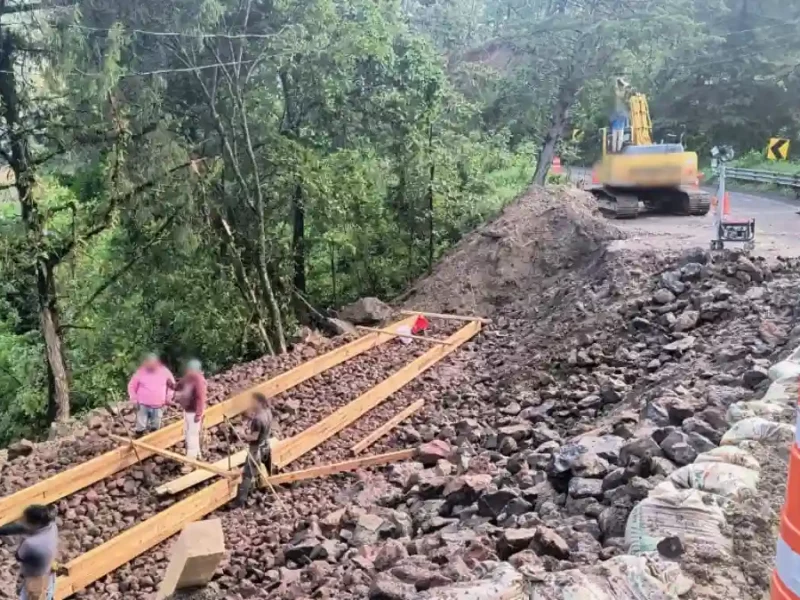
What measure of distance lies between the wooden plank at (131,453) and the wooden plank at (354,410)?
0.99 m

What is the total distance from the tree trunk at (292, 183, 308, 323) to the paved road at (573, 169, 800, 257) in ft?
22.4

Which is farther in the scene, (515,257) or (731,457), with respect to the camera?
(515,257)

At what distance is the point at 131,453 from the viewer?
7840 mm

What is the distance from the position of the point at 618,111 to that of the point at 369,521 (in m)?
15.2

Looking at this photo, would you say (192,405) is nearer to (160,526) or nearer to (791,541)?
(160,526)

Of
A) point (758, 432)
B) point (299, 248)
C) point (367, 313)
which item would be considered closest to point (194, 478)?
point (758, 432)

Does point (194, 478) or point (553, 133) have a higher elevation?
point (553, 133)

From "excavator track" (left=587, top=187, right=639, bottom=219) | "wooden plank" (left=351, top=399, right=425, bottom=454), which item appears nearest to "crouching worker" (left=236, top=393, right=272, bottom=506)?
"wooden plank" (left=351, top=399, right=425, bottom=454)

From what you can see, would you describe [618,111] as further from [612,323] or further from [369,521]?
[369,521]

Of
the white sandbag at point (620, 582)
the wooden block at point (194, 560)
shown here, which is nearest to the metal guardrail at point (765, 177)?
the wooden block at point (194, 560)

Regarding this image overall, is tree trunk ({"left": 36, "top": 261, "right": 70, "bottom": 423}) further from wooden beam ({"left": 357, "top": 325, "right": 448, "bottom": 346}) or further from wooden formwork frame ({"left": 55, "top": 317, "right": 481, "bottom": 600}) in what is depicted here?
wooden formwork frame ({"left": 55, "top": 317, "right": 481, "bottom": 600})

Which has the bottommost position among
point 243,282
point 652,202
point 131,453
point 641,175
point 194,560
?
point 131,453

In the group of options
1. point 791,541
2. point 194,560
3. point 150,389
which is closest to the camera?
point 791,541

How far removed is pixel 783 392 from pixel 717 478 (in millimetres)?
1749
